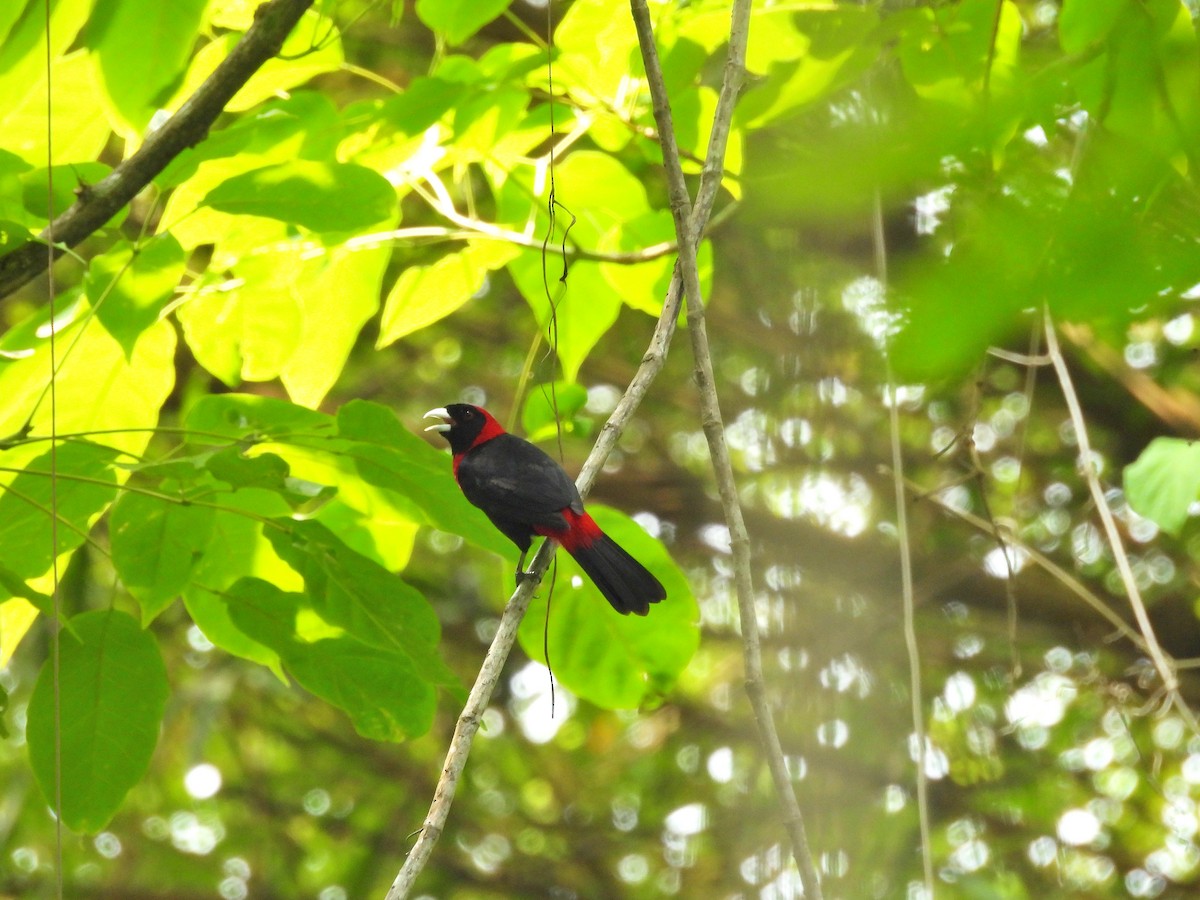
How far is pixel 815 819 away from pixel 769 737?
16 cm

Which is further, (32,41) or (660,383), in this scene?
(660,383)

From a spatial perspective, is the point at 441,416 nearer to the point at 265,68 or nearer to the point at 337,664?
the point at 265,68

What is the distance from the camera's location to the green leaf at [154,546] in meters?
1.97

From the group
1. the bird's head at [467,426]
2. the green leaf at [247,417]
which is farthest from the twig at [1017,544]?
the green leaf at [247,417]

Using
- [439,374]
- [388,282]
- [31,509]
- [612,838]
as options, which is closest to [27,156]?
[31,509]

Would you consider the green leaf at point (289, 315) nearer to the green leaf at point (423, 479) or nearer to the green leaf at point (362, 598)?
the green leaf at point (423, 479)

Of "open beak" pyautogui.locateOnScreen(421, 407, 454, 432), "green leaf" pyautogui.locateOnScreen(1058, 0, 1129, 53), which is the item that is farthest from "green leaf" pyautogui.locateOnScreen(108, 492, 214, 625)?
"open beak" pyautogui.locateOnScreen(421, 407, 454, 432)

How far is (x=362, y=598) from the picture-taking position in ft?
6.57

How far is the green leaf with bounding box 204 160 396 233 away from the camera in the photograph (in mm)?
2090

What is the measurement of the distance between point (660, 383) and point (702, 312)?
535 cm

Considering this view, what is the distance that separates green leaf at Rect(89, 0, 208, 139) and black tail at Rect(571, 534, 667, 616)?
1.29 m

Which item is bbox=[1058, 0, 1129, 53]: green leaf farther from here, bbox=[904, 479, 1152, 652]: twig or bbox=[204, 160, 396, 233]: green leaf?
bbox=[904, 479, 1152, 652]: twig

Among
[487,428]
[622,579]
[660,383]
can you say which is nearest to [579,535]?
[622,579]

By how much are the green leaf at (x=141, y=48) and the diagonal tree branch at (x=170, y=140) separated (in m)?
0.21
